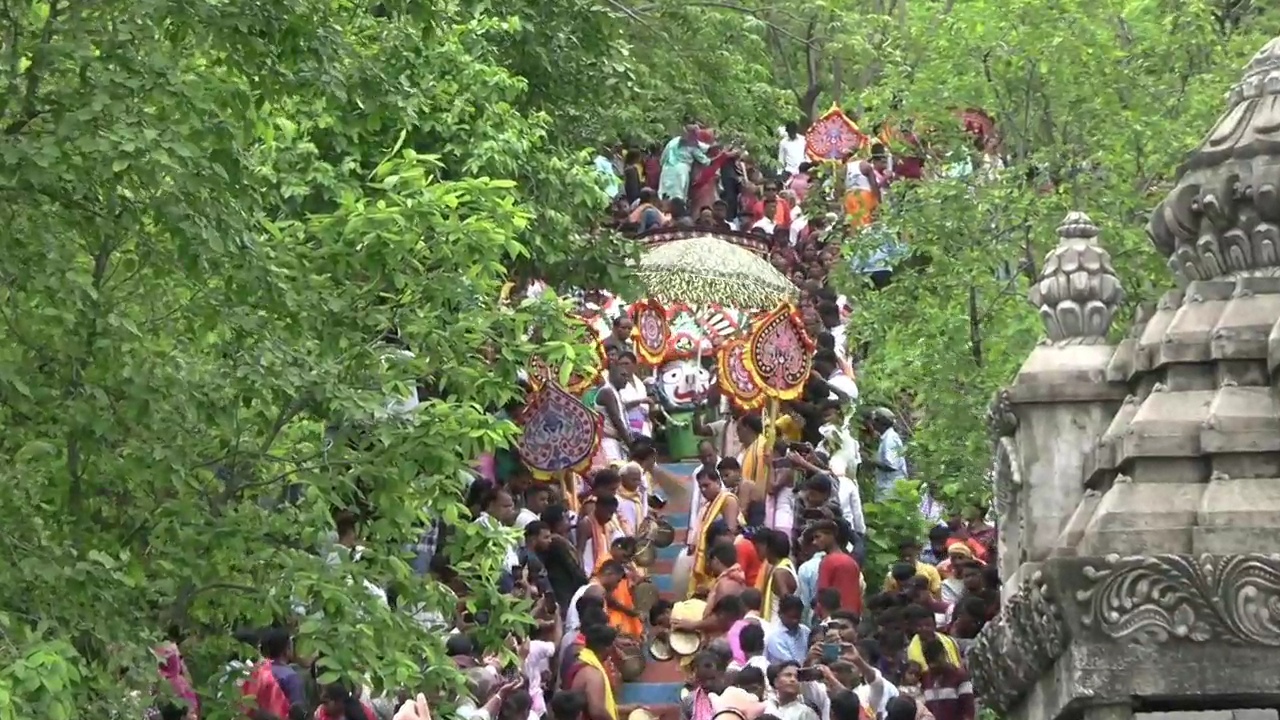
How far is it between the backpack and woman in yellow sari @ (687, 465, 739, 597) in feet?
17.2

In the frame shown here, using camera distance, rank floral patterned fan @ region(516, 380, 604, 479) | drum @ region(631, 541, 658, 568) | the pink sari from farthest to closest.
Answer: floral patterned fan @ region(516, 380, 604, 479) < drum @ region(631, 541, 658, 568) < the pink sari

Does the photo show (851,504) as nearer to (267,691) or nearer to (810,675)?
(810,675)

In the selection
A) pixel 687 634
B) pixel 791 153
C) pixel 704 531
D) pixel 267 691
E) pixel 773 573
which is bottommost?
pixel 267 691

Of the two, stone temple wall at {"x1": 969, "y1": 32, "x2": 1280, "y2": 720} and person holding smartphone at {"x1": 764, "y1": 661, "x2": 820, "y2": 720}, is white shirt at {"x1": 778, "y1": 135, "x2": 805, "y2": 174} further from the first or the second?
stone temple wall at {"x1": 969, "y1": 32, "x2": 1280, "y2": 720}

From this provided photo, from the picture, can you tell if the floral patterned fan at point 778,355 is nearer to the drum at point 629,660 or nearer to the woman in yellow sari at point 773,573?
the woman in yellow sari at point 773,573

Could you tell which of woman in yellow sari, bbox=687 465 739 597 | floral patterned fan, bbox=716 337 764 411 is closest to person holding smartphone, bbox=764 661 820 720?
woman in yellow sari, bbox=687 465 739 597

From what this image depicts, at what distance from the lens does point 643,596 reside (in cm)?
2034

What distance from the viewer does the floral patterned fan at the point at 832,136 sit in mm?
34719

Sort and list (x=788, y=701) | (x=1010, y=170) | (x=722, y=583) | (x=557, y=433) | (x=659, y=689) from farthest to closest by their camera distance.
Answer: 1. (x=1010, y=170)
2. (x=557, y=433)
3. (x=722, y=583)
4. (x=659, y=689)
5. (x=788, y=701)

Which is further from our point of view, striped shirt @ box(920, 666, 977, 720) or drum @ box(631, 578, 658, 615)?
drum @ box(631, 578, 658, 615)

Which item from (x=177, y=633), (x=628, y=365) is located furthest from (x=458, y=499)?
(x=628, y=365)

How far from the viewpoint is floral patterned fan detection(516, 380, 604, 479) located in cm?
2162

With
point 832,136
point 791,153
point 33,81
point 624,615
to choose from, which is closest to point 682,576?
point 624,615

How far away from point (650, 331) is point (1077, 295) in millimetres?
15398
